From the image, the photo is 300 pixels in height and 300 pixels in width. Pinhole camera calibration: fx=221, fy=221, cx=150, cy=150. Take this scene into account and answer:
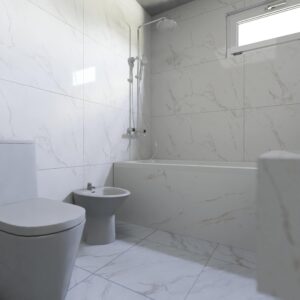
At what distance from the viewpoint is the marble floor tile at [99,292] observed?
3.67 feet

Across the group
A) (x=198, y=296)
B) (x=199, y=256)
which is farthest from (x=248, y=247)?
(x=198, y=296)

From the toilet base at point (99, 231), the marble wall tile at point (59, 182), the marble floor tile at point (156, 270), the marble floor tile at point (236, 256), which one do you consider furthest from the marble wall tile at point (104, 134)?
the marble floor tile at point (236, 256)

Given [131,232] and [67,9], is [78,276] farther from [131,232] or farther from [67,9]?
[67,9]

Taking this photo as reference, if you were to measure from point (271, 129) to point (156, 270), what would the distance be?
168 centimetres

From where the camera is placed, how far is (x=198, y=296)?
3.71ft

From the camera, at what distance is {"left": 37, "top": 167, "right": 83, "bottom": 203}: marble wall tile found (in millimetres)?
1562

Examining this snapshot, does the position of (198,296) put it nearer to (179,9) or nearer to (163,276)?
(163,276)

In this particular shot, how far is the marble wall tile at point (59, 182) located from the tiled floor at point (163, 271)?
0.44 m

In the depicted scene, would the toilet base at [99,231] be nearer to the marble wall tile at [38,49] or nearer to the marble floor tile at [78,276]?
the marble floor tile at [78,276]

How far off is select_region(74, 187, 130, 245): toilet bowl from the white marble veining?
1316 mm

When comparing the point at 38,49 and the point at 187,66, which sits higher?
the point at 187,66

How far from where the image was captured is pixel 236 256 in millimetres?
1543

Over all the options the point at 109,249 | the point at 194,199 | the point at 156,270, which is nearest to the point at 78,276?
the point at 109,249

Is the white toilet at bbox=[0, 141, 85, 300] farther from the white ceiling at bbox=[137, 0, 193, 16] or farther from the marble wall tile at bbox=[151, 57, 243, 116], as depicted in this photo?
the white ceiling at bbox=[137, 0, 193, 16]
